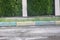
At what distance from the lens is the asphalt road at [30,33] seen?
572 centimetres

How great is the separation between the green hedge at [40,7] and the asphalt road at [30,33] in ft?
4.14

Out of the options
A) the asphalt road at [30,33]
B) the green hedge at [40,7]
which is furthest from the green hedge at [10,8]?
the asphalt road at [30,33]

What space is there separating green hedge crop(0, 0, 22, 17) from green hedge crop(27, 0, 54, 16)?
1.69ft

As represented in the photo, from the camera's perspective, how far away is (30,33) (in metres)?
6.16

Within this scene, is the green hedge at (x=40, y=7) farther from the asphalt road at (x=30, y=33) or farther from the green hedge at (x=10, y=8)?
the asphalt road at (x=30, y=33)

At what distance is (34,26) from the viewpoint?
7.11 m

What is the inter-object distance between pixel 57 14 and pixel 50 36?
97.3 inches

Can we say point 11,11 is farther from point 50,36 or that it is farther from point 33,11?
point 50,36

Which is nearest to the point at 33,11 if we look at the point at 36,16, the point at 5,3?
the point at 36,16

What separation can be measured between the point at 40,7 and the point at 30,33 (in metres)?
2.15

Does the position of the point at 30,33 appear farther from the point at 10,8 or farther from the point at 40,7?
the point at 10,8

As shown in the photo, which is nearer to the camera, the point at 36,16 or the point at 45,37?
the point at 45,37

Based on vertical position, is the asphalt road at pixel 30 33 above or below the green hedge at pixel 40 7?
below

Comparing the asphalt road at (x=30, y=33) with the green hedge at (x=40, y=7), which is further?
the green hedge at (x=40, y=7)
